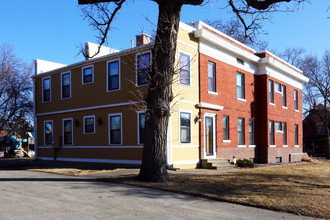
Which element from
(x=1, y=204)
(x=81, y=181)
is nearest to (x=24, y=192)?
(x=1, y=204)

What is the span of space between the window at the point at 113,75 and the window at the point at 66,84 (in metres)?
3.56

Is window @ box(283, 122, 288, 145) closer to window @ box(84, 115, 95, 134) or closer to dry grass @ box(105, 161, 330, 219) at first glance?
dry grass @ box(105, 161, 330, 219)

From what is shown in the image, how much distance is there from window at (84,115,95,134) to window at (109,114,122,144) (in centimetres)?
145

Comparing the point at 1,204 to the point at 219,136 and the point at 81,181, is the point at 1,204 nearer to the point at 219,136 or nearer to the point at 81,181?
the point at 81,181

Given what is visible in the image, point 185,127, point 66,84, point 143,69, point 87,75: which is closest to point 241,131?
point 185,127

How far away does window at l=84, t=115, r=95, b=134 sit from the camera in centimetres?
1839

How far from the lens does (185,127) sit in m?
16.5

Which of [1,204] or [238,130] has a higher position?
[238,130]

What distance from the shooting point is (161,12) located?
11180mm

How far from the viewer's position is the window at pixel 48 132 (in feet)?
69.0

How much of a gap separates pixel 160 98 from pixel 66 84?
10897 millimetres

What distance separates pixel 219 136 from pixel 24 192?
38.6 ft

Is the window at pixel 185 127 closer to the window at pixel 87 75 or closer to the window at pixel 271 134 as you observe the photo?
the window at pixel 87 75

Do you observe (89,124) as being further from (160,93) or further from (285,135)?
(285,135)
